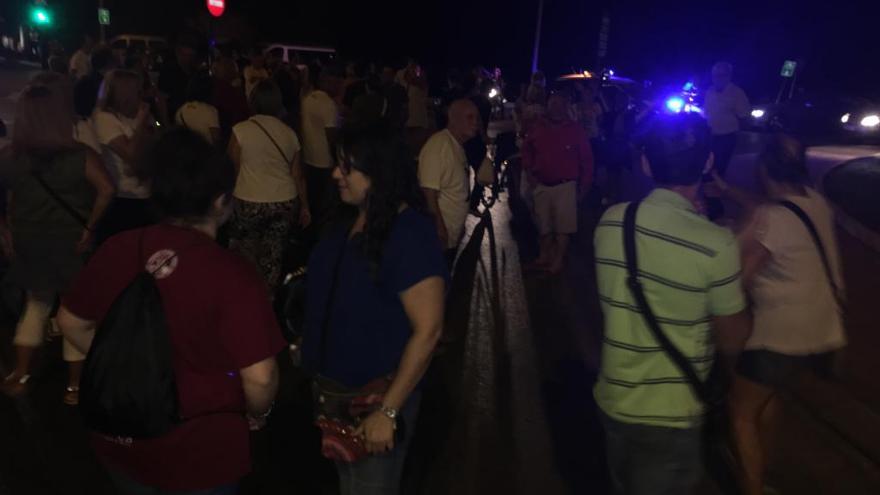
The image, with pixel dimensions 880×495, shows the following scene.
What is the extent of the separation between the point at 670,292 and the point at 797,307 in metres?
1.20

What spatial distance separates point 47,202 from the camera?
13.4 feet

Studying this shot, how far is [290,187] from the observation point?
214 inches

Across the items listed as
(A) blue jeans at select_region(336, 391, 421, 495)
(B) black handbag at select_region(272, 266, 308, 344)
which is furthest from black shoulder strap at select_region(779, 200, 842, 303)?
(B) black handbag at select_region(272, 266, 308, 344)

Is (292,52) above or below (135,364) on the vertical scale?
above

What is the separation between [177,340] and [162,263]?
215mm

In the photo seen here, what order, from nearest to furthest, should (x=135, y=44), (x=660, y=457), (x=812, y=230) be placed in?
(x=660, y=457) < (x=812, y=230) < (x=135, y=44)

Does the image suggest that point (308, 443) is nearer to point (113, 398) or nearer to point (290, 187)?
point (290, 187)

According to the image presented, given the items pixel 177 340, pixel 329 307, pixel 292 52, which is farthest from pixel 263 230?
pixel 292 52

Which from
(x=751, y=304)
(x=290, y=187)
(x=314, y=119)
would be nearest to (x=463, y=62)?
(x=314, y=119)

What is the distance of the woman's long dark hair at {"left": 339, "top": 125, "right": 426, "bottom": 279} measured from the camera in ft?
7.60

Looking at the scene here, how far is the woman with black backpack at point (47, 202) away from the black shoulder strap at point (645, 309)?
3.02 metres

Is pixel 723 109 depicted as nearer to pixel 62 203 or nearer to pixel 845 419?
pixel 845 419

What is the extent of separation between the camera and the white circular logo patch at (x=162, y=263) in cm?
198

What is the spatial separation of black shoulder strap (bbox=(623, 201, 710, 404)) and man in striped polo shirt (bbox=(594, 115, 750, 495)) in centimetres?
1
